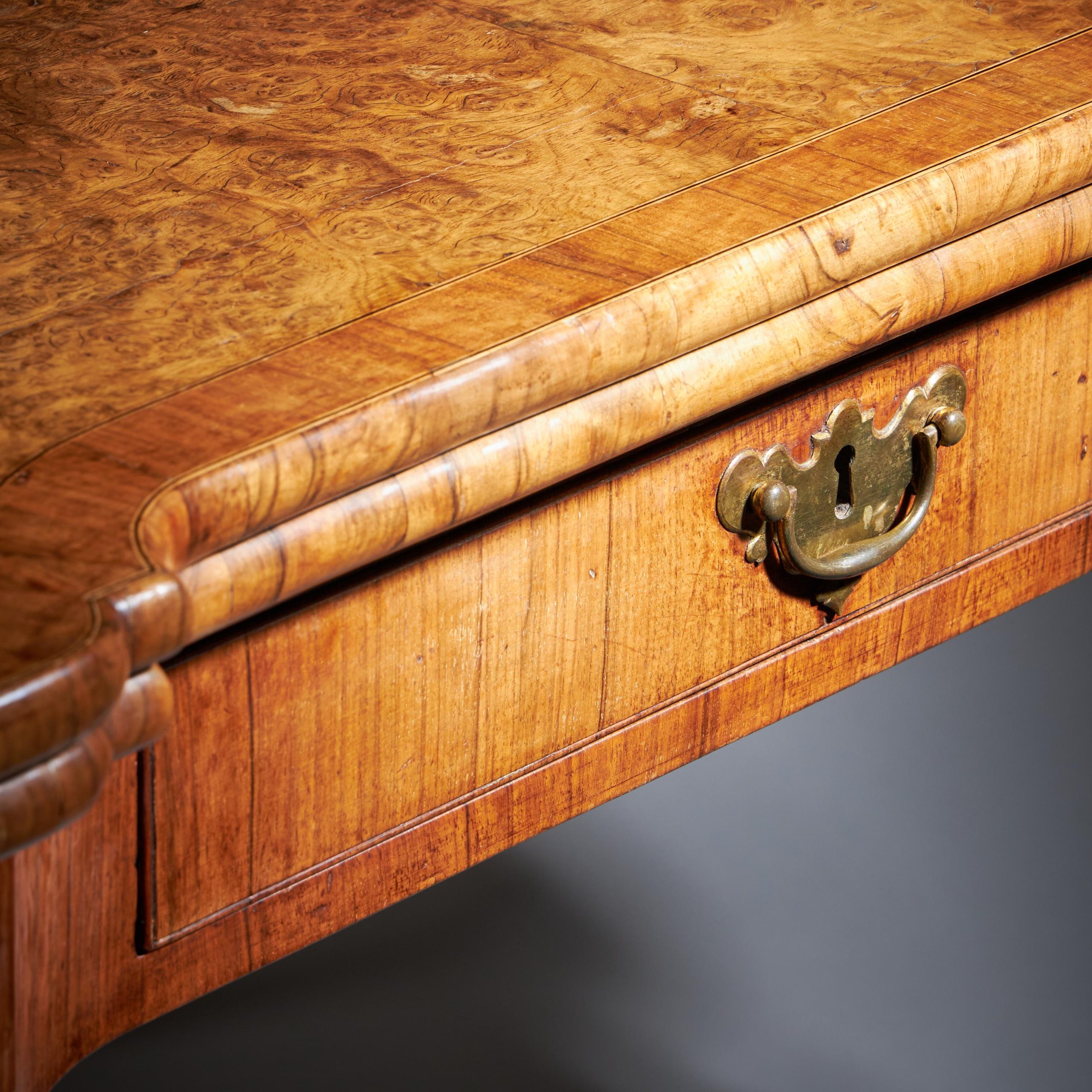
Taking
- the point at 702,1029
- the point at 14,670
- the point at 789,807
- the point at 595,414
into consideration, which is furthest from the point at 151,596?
the point at 789,807

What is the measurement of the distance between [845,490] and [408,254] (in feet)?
0.71

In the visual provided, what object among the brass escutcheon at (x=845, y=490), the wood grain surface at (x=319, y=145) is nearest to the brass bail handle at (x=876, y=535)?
the brass escutcheon at (x=845, y=490)

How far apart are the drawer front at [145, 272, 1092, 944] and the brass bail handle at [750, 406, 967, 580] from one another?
19 millimetres

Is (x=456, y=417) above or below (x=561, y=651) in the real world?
above

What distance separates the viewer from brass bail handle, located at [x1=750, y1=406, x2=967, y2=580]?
2.00 feet

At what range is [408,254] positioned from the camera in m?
0.54

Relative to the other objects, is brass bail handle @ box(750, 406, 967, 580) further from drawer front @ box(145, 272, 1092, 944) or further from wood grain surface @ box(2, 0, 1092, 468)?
wood grain surface @ box(2, 0, 1092, 468)

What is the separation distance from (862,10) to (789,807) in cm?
86

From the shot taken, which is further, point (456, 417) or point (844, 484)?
point (844, 484)

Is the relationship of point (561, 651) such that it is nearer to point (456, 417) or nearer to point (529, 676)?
point (529, 676)

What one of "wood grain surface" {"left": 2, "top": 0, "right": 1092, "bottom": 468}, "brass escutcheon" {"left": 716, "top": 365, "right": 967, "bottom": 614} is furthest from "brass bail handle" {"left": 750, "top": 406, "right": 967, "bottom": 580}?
"wood grain surface" {"left": 2, "top": 0, "right": 1092, "bottom": 468}

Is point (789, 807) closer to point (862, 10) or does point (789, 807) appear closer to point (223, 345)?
point (862, 10)

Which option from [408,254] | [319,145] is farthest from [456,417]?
[319,145]

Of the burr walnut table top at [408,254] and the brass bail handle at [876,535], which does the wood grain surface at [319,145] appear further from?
the brass bail handle at [876,535]
